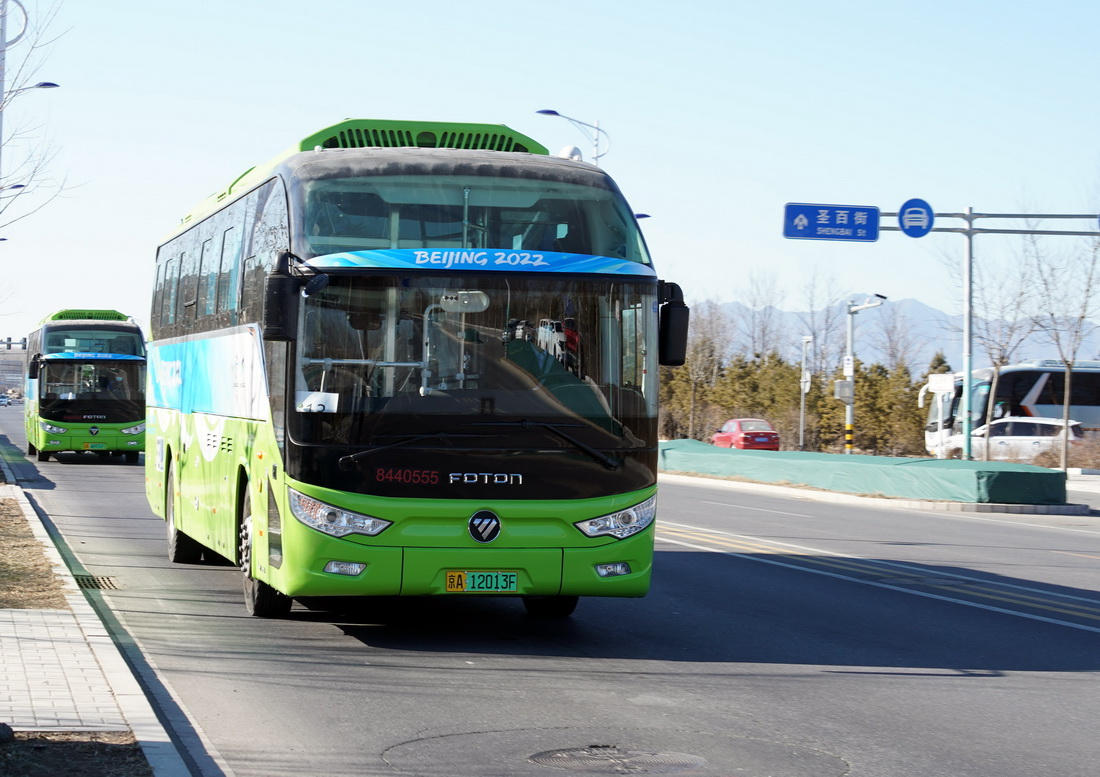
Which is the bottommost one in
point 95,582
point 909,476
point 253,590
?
point 95,582

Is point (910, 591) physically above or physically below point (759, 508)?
above

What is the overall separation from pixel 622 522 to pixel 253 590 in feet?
10.1

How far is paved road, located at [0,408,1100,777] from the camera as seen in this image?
22.5 feet

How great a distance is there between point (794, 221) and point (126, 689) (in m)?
26.9

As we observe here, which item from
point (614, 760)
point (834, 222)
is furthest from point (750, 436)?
point (614, 760)

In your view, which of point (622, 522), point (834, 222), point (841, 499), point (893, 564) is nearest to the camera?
point (622, 522)

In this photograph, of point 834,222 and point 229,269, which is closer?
point 229,269

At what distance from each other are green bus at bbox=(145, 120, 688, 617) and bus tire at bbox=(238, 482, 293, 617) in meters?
0.35

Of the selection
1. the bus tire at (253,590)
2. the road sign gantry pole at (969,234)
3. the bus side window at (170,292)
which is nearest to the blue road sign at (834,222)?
the road sign gantry pole at (969,234)

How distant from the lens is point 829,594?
13.2 meters

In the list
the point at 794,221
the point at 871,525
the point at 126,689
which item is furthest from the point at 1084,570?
the point at 794,221

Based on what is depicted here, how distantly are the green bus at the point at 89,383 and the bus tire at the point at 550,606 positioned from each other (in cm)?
2652

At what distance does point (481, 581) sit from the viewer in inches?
373

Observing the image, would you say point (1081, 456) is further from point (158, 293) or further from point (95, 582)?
point (95, 582)
